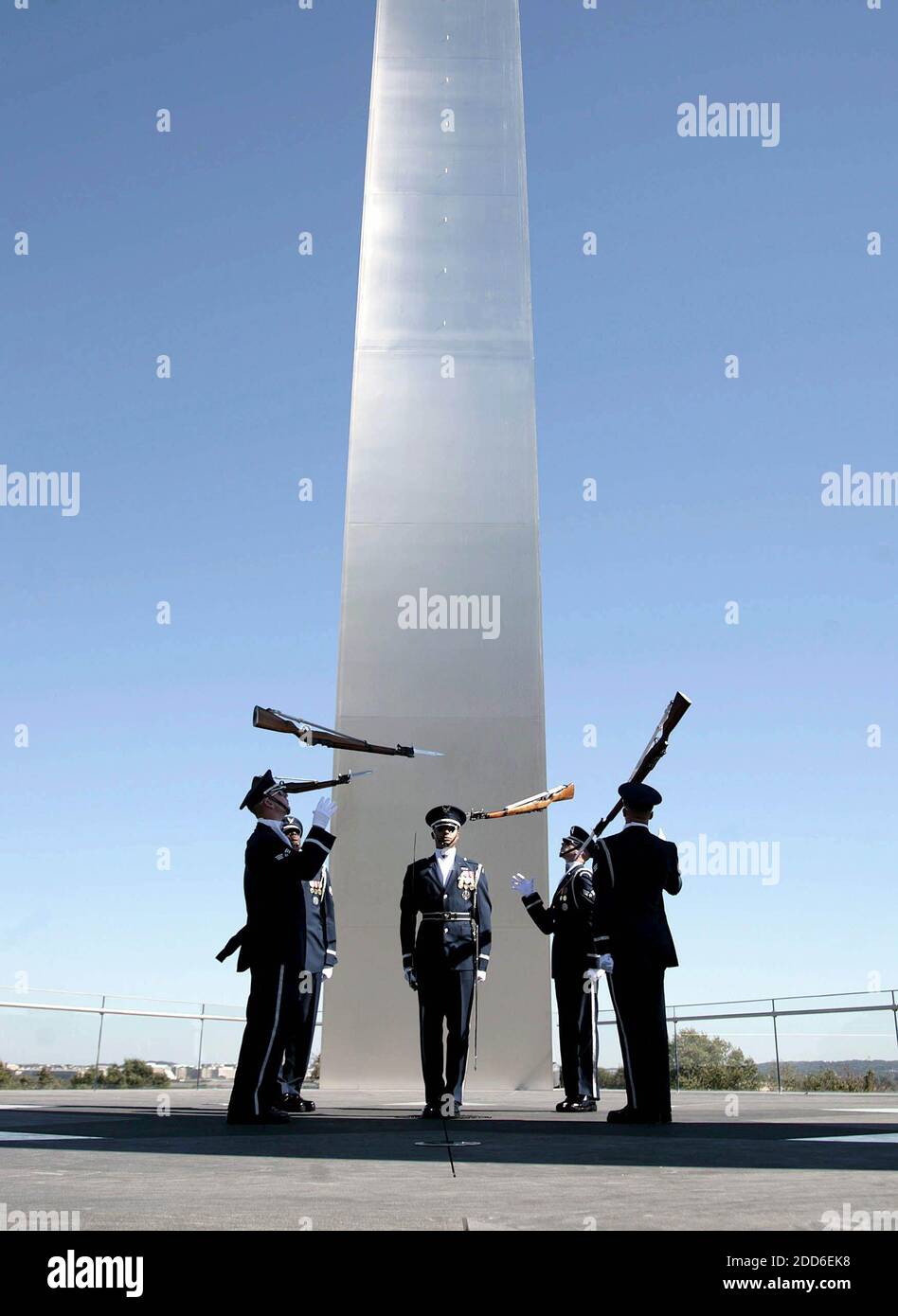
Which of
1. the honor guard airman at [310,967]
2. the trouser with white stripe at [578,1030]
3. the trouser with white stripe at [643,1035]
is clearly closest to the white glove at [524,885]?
the trouser with white stripe at [578,1030]

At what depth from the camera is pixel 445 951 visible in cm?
696

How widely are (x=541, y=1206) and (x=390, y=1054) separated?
30.0 ft

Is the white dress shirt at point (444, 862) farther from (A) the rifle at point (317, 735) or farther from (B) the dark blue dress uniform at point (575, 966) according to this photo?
(A) the rifle at point (317, 735)

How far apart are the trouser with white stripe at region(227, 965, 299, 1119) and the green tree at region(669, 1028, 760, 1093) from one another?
25.6ft

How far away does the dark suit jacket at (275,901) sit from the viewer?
5.67m

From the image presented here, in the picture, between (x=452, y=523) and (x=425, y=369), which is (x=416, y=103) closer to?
(x=425, y=369)

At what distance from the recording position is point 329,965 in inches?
329

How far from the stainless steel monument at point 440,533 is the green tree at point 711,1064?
206 cm

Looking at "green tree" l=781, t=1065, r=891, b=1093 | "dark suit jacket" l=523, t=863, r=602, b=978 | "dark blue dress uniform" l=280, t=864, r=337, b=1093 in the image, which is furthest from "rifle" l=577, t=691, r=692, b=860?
"green tree" l=781, t=1065, r=891, b=1093

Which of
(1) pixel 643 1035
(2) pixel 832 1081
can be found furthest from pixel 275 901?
(2) pixel 832 1081

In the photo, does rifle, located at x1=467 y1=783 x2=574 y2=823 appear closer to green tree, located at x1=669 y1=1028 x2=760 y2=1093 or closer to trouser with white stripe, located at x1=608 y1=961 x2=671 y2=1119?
green tree, located at x1=669 y1=1028 x2=760 y2=1093

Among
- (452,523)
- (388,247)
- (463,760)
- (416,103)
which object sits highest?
(416,103)

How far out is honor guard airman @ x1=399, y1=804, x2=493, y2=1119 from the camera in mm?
6820
